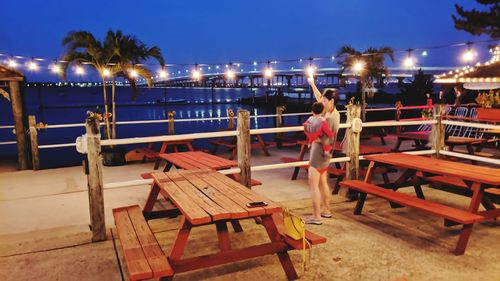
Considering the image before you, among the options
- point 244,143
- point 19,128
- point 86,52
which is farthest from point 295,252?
point 86,52

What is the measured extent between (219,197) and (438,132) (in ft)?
14.1

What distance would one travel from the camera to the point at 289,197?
243 inches

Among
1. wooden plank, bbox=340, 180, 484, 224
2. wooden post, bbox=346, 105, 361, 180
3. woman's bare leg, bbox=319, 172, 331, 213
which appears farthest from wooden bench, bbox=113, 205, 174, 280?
wooden post, bbox=346, 105, 361, 180

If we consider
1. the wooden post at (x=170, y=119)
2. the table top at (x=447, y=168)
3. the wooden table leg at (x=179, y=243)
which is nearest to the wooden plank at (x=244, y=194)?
the wooden table leg at (x=179, y=243)

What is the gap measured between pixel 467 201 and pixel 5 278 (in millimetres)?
5505

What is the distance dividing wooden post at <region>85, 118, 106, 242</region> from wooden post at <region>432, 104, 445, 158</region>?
15.8ft

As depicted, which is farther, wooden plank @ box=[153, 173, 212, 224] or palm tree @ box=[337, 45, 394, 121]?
palm tree @ box=[337, 45, 394, 121]

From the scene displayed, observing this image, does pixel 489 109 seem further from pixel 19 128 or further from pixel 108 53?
pixel 19 128

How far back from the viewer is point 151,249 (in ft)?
10.6

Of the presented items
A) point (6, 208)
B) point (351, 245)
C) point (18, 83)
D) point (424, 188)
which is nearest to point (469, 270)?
point (351, 245)

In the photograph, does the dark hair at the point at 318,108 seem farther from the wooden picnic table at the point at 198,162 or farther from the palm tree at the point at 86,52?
the palm tree at the point at 86,52

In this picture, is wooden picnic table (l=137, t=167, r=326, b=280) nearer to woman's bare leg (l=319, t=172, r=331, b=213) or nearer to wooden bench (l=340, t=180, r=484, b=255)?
woman's bare leg (l=319, t=172, r=331, b=213)

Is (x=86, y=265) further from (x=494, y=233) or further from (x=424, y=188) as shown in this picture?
(x=424, y=188)

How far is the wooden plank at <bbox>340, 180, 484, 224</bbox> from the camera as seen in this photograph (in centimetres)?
388
